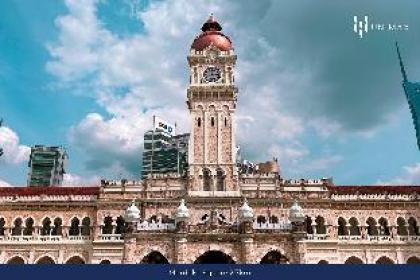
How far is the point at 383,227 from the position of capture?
59438 mm

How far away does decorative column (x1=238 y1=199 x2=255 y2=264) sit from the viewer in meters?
43.1

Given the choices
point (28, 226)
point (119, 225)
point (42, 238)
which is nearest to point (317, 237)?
point (119, 225)

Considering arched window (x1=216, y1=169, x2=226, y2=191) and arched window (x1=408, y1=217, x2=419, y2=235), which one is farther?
arched window (x1=408, y1=217, x2=419, y2=235)

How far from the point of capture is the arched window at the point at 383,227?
59219 millimetres

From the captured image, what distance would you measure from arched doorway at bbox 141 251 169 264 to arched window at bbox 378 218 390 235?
27.0m

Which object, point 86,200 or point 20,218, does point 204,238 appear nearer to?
point 86,200

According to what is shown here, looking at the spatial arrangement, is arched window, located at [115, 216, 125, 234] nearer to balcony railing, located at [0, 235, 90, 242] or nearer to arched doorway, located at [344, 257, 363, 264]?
balcony railing, located at [0, 235, 90, 242]

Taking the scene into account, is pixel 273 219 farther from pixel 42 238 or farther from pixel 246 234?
pixel 42 238

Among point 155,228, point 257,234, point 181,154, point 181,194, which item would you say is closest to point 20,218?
point 181,194

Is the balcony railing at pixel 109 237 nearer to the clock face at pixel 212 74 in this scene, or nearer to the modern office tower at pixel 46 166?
the clock face at pixel 212 74

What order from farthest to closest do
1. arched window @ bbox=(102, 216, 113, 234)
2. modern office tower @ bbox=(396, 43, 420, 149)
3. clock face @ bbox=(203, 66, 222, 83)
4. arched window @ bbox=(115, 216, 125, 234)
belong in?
modern office tower @ bbox=(396, 43, 420, 149) → clock face @ bbox=(203, 66, 222, 83) → arched window @ bbox=(102, 216, 113, 234) → arched window @ bbox=(115, 216, 125, 234)

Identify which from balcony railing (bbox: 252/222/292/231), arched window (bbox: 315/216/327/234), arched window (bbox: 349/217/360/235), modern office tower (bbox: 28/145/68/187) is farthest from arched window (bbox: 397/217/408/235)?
modern office tower (bbox: 28/145/68/187)

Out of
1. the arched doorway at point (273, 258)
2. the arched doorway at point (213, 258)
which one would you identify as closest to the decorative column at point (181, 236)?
the arched doorway at point (213, 258)

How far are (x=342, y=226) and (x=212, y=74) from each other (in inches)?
923
